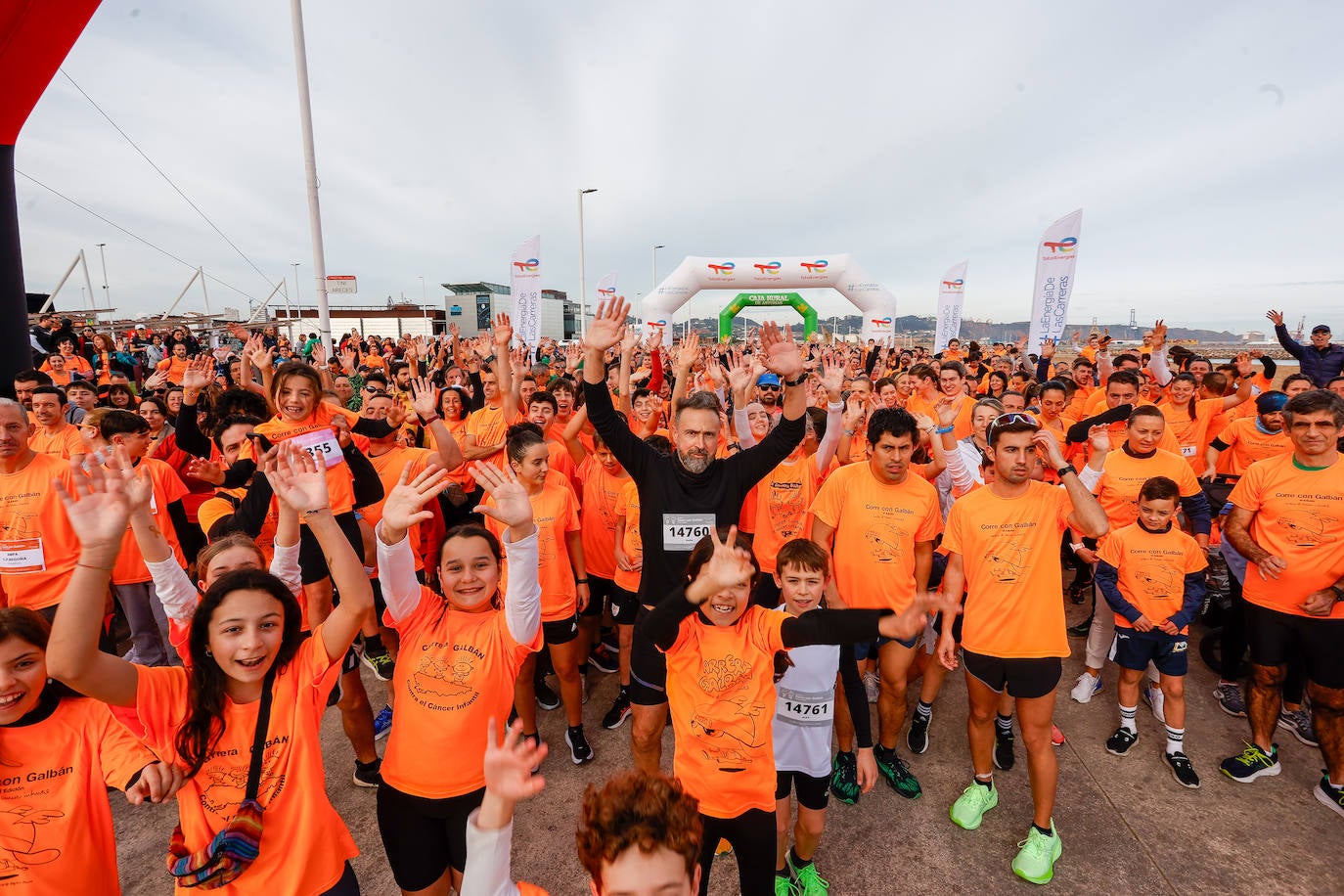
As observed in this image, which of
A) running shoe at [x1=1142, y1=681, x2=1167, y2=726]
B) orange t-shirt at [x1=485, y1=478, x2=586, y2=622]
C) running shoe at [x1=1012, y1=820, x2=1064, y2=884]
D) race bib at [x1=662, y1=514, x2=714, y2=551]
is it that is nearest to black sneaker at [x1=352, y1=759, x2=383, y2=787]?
orange t-shirt at [x1=485, y1=478, x2=586, y2=622]

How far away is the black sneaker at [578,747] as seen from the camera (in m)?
3.43

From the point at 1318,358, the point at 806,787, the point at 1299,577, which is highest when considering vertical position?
the point at 1318,358

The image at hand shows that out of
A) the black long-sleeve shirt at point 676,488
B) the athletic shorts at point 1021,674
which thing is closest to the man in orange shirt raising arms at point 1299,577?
the athletic shorts at point 1021,674

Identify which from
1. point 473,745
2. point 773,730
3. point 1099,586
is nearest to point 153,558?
point 473,745

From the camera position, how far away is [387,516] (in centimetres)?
188

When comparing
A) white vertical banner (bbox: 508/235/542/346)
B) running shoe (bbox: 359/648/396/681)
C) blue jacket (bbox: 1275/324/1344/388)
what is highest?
white vertical banner (bbox: 508/235/542/346)

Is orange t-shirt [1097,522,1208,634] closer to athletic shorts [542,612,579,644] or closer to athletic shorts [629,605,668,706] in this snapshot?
athletic shorts [629,605,668,706]

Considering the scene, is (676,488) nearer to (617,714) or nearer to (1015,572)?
(1015,572)

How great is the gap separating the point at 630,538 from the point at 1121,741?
3373mm

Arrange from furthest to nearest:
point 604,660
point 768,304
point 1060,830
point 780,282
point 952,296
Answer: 1. point 768,304
2. point 780,282
3. point 952,296
4. point 604,660
5. point 1060,830

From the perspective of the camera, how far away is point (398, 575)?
6.67 ft

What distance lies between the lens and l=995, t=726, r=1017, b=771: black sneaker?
134 inches

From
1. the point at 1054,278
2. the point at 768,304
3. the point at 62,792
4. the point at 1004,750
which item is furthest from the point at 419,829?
the point at 768,304

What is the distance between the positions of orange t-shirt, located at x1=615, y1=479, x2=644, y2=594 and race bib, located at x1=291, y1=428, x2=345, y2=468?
182 cm
